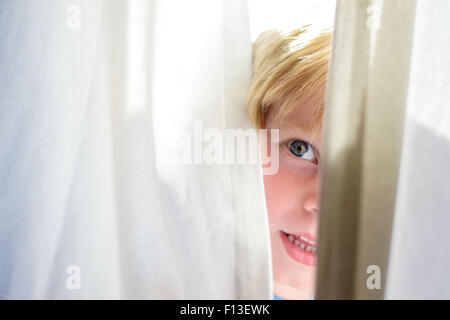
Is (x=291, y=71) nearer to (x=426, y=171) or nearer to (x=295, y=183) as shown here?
(x=295, y=183)

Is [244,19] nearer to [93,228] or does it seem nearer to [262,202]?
[262,202]

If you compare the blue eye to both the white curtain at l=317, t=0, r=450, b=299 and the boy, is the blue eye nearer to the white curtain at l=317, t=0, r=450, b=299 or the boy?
the boy

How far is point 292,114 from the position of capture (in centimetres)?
75

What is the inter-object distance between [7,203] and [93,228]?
0.16 metres

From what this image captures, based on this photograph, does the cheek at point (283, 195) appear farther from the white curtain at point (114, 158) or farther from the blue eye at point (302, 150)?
the white curtain at point (114, 158)

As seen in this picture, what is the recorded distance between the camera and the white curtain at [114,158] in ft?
1.94

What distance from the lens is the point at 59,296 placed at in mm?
599

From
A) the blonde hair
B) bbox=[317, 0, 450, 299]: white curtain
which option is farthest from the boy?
bbox=[317, 0, 450, 299]: white curtain

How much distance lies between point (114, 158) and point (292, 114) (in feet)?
1.24

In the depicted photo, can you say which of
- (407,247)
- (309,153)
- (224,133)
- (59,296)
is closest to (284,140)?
(309,153)

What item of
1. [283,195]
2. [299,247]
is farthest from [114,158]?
[299,247]

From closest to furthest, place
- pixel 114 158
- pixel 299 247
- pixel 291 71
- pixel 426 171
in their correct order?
pixel 426 171 < pixel 114 158 < pixel 291 71 < pixel 299 247

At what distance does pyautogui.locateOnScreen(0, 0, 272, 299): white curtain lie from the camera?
0.59 m

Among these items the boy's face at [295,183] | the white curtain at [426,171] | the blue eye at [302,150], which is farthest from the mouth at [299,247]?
the white curtain at [426,171]
